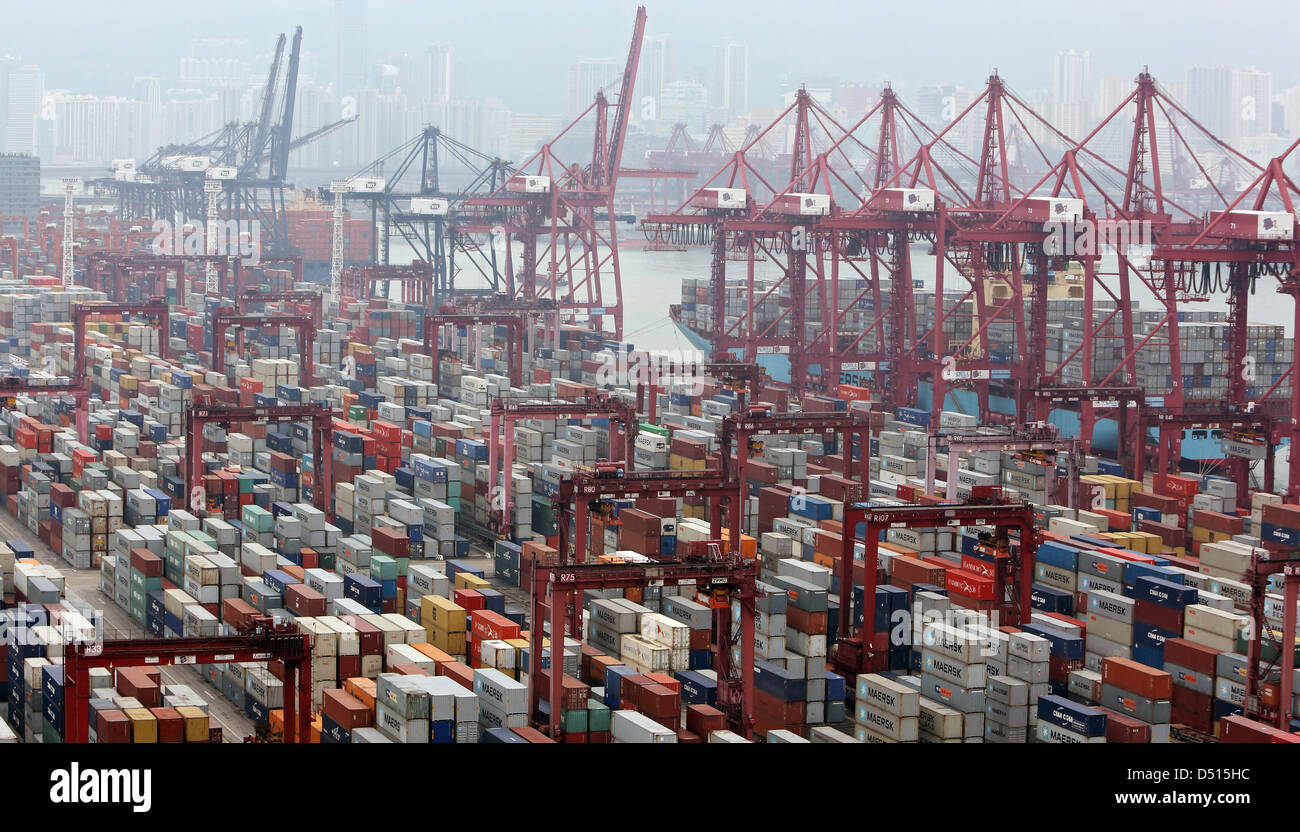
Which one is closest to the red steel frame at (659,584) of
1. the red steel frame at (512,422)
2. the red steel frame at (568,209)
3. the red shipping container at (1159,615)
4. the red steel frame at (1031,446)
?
the red shipping container at (1159,615)

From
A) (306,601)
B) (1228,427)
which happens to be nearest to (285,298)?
(1228,427)

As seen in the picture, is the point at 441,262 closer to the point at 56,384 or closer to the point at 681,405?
the point at 681,405

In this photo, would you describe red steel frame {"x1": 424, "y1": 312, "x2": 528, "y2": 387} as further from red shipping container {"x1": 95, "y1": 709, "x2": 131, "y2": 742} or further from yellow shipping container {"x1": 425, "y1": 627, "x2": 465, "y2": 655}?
red shipping container {"x1": 95, "y1": 709, "x2": 131, "y2": 742}

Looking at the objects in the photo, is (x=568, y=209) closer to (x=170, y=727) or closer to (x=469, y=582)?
(x=469, y=582)

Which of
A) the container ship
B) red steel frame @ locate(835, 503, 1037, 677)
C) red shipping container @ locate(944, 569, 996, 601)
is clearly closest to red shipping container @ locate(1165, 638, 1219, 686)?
red steel frame @ locate(835, 503, 1037, 677)

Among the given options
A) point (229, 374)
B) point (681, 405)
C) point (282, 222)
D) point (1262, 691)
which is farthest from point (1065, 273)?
point (282, 222)
